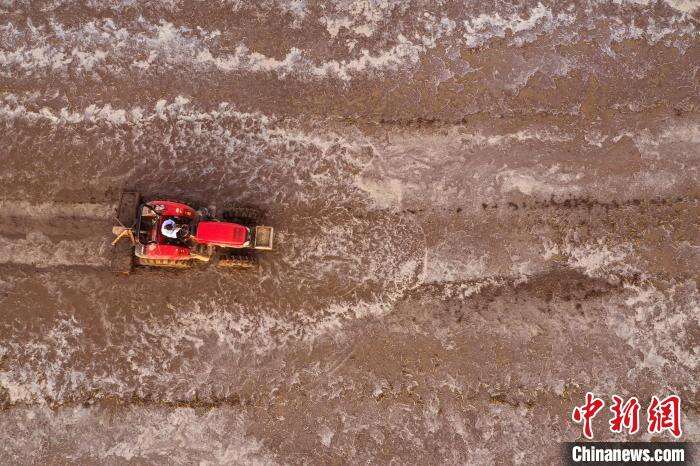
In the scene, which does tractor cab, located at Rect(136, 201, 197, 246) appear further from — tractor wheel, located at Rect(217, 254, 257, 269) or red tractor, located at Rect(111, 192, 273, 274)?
tractor wheel, located at Rect(217, 254, 257, 269)

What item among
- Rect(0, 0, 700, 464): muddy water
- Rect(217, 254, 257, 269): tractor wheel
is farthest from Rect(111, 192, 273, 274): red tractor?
Rect(0, 0, 700, 464): muddy water

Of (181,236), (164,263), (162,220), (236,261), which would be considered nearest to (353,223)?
(236,261)

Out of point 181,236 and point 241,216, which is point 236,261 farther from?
point 181,236

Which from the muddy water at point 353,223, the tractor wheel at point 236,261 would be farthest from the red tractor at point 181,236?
the muddy water at point 353,223

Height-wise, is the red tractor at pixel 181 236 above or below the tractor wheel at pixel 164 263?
above

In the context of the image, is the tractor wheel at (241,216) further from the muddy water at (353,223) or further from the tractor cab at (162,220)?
the tractor cab at (162,220)

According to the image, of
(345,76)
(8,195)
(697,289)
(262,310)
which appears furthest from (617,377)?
(8,195)

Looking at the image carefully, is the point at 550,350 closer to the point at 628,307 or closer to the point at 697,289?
the point at 628,307
